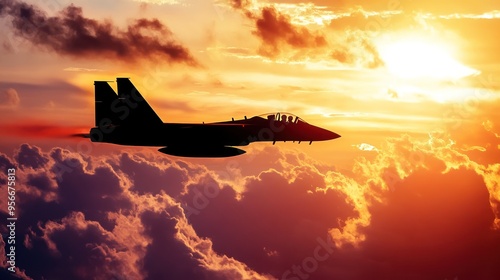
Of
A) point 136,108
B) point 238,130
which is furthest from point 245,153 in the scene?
point 136,108

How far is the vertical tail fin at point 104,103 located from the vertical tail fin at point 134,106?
0.93 meters

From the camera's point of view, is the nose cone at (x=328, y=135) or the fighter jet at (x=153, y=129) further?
the nose cone at (x=328, y=135)

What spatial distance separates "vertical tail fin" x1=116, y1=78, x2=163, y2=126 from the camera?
5188cm

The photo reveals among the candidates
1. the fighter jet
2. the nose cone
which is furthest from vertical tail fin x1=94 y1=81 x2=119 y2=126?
the nose cone

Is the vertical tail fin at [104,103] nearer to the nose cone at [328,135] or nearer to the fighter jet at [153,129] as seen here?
the fighter jet at [153,129]

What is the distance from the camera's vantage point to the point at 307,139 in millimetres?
54938

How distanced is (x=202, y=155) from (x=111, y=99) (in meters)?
9.88

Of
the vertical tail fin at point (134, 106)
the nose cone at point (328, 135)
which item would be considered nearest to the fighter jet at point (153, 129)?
the vertical tail fin at point (134, 106)

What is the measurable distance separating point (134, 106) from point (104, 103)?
270 cm

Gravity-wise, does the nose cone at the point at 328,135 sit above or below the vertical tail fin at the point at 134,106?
below

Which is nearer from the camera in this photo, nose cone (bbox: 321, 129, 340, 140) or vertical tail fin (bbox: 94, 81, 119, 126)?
vertical tail fin (bbox: 94, 81, 119, 126)

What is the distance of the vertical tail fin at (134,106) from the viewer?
5188 centimetres

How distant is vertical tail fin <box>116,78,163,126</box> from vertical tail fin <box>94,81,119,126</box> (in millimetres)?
934

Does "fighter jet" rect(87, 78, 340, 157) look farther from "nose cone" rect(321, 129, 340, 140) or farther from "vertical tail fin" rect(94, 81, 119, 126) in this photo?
"nose cone" rect(321, 129, 340, 140)
